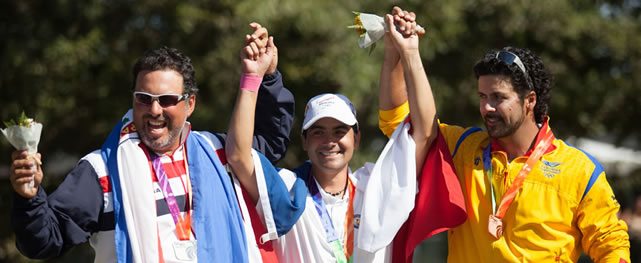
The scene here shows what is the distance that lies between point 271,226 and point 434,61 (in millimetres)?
7097

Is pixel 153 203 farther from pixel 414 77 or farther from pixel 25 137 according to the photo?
pixel 414 77

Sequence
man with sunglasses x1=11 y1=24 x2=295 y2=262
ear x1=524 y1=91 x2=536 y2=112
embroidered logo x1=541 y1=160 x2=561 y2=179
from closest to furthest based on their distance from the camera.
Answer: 1. man with sunglasses x1=11 y1=24 x2=295 y2=262
2. embroidered logo x1=541 y1=160 x2=561 y2=179
3. ear x1=524 y1=91 x2=536 y2=112

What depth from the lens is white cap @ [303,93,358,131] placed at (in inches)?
200

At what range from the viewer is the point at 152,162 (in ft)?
15.2

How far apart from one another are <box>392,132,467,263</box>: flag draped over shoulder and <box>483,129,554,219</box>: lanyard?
0.15m

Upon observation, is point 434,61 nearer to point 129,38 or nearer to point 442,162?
point 129,38

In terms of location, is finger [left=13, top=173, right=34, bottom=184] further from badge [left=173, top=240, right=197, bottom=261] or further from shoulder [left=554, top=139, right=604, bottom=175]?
shoulder [left=554, top=139, right=604, bottom=175]

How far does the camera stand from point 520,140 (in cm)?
485

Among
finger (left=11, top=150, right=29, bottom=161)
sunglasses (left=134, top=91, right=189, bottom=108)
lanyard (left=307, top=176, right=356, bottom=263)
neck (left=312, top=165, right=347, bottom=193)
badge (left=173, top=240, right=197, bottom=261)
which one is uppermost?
sunglasses (left=134, top=91, right=189, bottom=108)

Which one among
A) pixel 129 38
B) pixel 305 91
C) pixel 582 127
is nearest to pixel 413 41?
pixel 305 91

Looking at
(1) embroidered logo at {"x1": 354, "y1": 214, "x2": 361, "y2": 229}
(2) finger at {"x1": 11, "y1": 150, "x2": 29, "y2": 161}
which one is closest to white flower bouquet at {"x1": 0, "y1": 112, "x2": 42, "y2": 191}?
(2) finger at {"x1": 11, "y1": 150, "x2": 29, "y2": 161}

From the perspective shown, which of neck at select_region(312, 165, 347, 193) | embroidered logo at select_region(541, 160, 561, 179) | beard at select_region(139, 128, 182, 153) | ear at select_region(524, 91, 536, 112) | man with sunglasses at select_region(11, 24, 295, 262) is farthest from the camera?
neck at select_region(312, 165, 347, 193)

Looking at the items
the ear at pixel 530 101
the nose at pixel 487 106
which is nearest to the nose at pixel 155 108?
the nose at pixel 487 106

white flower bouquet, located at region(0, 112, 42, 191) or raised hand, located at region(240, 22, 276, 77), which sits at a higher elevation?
raised hand, located at region(240, 22, 276, 77)
